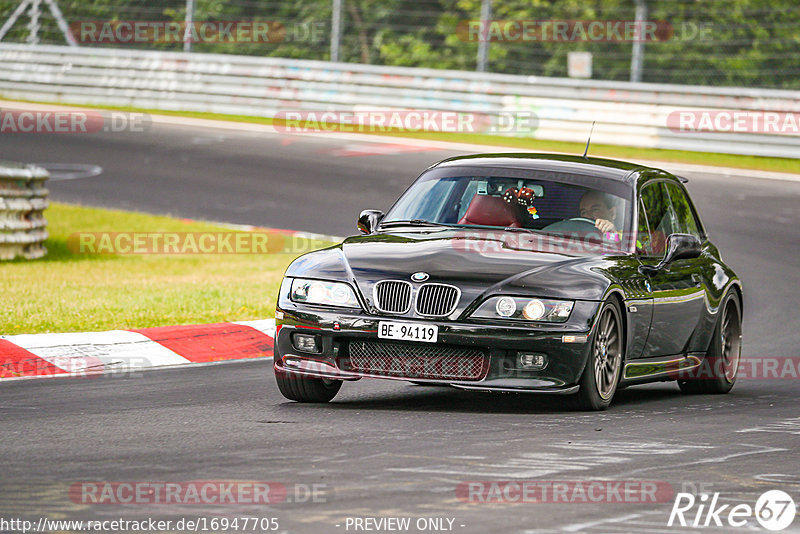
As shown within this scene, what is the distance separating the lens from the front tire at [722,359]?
32.6 ft

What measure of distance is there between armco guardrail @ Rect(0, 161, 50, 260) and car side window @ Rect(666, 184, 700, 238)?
8514mm

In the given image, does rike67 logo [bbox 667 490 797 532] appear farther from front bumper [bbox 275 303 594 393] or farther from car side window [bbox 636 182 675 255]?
car side window [bbox 636 182 675 255]

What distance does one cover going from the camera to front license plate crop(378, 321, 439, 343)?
25.3 feet

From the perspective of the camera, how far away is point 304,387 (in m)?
8.38

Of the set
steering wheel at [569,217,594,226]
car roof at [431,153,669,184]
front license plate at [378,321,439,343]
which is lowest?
front license plate at [378,321,439,343]

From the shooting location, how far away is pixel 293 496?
551cm

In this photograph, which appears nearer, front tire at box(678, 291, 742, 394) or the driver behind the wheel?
the driver behind the wheel

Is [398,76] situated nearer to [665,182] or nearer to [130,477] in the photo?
[665,182]

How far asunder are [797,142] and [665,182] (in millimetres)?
15734
